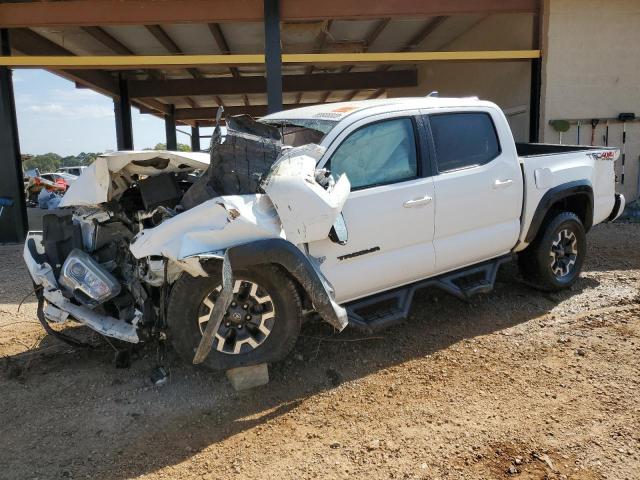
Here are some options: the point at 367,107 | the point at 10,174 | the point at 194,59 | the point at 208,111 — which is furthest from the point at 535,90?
the point at 208,111

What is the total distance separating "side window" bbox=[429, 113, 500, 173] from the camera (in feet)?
14.4

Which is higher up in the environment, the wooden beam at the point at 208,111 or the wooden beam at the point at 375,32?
the wooden beam at the point at 375,32

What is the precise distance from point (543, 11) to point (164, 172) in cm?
842

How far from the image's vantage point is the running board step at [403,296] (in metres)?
3.94

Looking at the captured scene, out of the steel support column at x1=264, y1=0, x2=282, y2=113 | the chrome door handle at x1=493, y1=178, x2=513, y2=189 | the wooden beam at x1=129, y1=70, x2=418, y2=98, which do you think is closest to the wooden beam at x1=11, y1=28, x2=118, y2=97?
the wooden beam at x1=129, y1=70, x2=418, y2=98

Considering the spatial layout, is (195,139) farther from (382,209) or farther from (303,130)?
(382,209)

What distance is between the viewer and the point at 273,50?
8703 mm

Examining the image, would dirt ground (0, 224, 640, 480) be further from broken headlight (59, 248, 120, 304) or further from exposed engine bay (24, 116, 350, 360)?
broken headlight (59, 248, 120, 304)

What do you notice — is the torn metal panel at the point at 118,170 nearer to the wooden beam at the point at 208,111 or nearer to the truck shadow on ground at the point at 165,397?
the truck shadow on ground at the point at 165,397

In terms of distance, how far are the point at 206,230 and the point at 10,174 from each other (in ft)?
25.3

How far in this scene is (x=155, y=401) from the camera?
3506 mm

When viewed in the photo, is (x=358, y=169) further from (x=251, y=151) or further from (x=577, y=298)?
(x=577, y=298)

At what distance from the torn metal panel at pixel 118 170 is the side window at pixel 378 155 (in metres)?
1.03

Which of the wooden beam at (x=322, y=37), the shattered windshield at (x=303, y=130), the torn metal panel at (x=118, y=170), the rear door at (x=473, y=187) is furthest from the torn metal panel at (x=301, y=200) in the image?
the wooden beam at (x=322, y=37)
